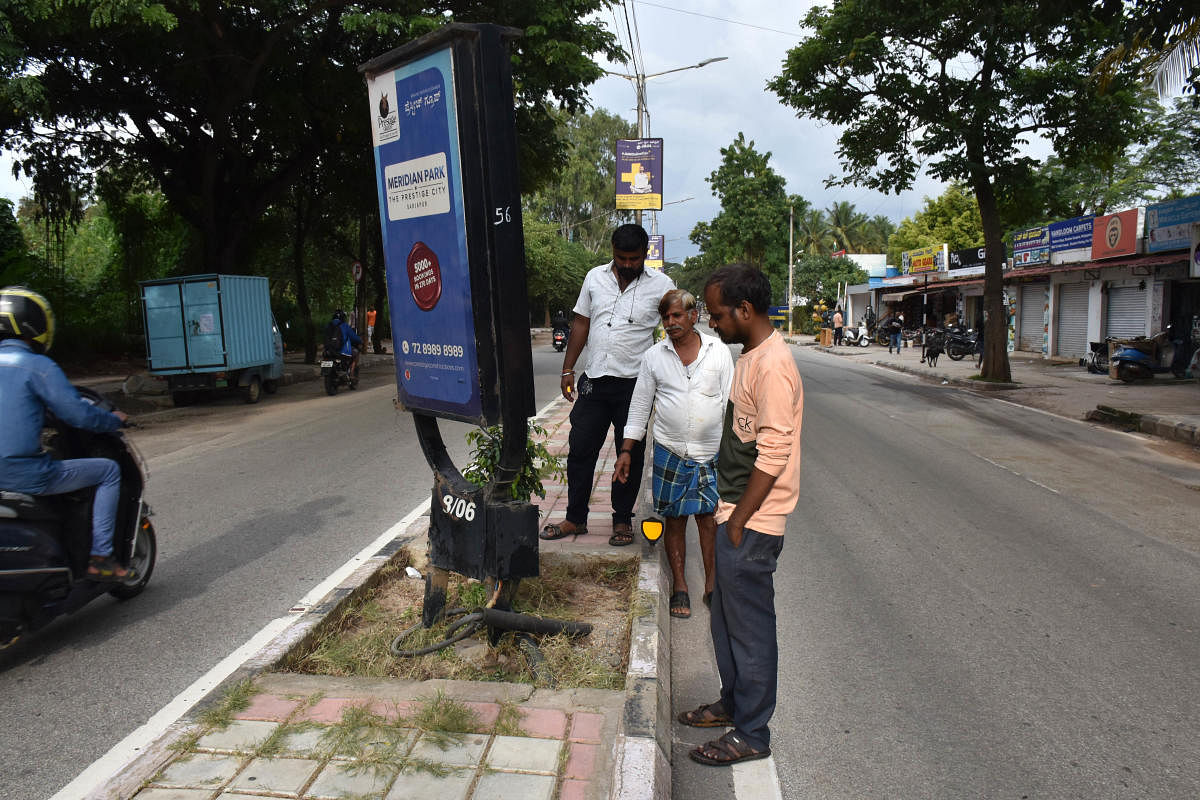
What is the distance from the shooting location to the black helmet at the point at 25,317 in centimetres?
398

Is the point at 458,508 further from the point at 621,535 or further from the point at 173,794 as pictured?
the point at 621,535

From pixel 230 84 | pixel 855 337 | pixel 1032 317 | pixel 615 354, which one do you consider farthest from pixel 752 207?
pixel 615 354

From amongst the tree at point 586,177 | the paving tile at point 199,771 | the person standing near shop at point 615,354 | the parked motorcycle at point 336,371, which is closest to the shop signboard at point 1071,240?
the parked motorcycle at point 336,371

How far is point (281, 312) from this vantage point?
33531mm

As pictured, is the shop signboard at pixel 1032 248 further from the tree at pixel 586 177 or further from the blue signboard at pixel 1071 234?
the tree at pixel 586 177

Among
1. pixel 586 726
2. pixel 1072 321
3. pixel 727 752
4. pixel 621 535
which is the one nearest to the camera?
pixel 586 726

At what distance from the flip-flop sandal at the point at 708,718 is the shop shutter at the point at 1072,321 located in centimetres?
→ 2517

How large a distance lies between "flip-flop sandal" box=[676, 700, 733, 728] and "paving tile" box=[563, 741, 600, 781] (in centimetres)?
67

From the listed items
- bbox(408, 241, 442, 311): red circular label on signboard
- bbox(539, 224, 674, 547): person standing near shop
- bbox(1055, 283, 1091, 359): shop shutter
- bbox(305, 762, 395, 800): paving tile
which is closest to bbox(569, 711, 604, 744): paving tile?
bbox(305, 762, 395, 800): paving tile

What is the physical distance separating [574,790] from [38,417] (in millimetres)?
3162

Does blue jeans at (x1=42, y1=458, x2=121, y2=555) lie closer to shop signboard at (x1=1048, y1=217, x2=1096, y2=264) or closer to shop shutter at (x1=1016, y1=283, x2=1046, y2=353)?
shop signboard at (x1=1048, y1=217, x2=1096, y2=264)

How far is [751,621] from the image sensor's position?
3.02 metres

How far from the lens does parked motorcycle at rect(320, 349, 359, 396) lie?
54.3ft

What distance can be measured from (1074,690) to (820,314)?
43.7 metres
